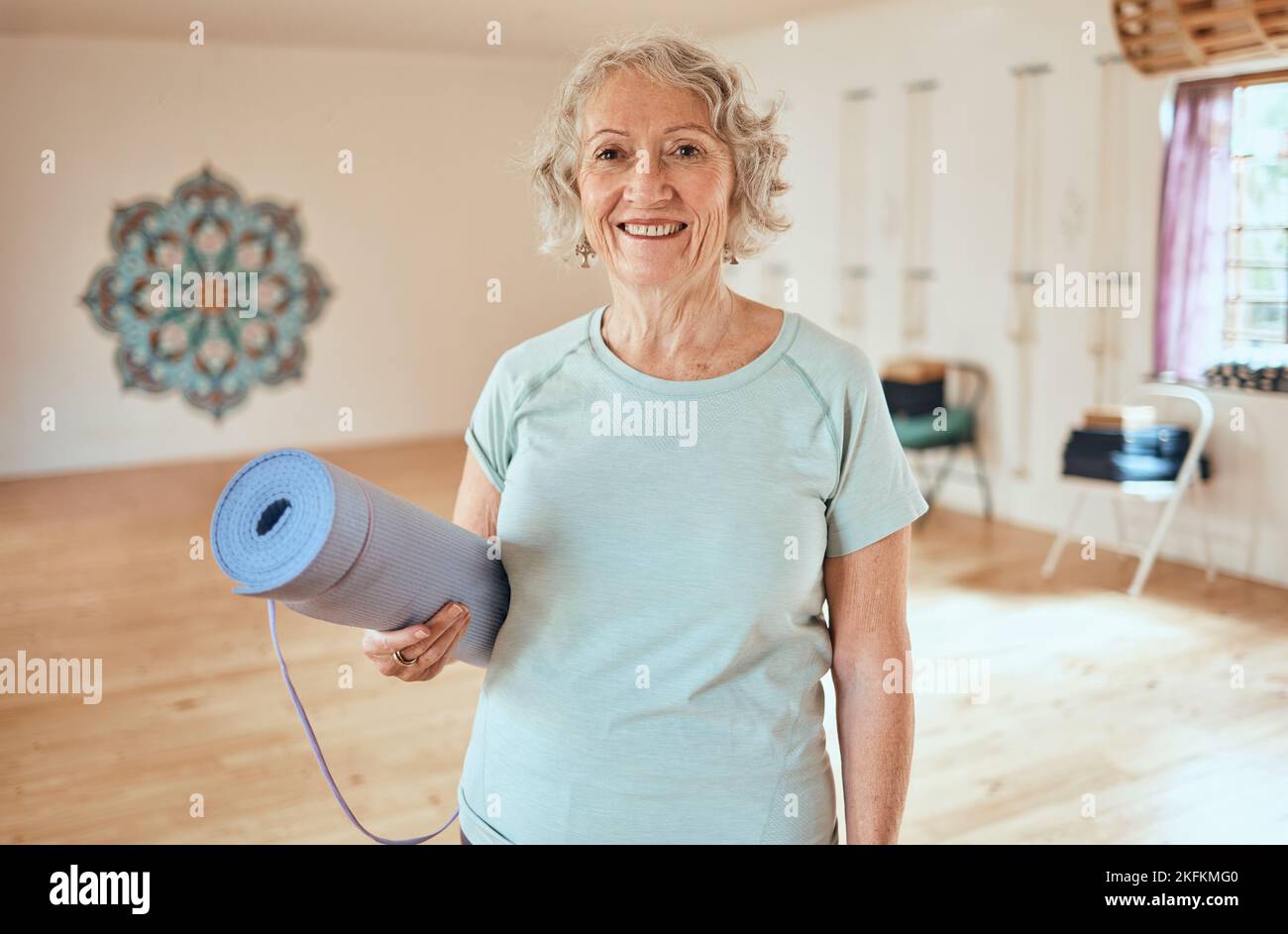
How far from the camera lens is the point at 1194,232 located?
5.94 m

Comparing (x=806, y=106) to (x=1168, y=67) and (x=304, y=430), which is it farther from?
(x=304, y=430)

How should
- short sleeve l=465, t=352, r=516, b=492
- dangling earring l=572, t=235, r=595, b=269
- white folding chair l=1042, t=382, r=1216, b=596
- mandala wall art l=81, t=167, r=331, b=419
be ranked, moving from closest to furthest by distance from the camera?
short sleeve l=465, t=352, r=516, b=492, dangling earring l=572, t=235, r=595, b=269, white folding chair l=1042, t=382, r=1216, b=596, mandala wall art l=81, t=167, r=331, b=419

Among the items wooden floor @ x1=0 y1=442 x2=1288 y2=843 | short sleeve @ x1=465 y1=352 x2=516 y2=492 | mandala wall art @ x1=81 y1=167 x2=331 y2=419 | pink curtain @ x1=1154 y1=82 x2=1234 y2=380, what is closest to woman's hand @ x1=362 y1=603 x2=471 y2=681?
short sleeve @ x1=465 y1=352 x2=516 y2=492

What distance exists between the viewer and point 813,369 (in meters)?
1.29

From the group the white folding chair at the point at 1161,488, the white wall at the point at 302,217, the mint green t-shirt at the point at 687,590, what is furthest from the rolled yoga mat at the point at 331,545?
the white wall at the point at 302,217

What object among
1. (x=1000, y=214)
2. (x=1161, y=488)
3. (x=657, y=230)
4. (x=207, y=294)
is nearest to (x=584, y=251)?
(x=657, y=230)

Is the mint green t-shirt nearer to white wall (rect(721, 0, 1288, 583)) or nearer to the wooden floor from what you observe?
the wooden floor

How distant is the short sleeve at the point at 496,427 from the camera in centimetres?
137

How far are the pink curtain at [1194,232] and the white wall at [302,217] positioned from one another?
4.48 meters

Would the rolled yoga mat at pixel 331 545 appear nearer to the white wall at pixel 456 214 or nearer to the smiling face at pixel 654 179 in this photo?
the smiling face at pixel 654 179

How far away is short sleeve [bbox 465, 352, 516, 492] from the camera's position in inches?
54.0

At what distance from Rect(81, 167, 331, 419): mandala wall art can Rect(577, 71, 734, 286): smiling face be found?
856 centimetres

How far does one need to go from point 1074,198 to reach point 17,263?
23.2 ft

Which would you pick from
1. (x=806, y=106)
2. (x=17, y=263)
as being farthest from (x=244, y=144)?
(x=806, y=106)
